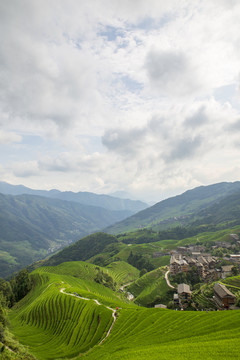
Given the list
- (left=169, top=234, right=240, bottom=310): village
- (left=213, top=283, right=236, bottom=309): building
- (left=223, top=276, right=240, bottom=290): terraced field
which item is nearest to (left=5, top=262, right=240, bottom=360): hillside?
(left=213, top=283, right=236, bottom=309): building

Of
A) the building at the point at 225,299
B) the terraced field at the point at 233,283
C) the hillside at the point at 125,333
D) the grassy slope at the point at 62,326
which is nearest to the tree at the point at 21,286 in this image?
the grassy slope at the point at 62,326

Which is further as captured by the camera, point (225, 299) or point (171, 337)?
point (225, 299)

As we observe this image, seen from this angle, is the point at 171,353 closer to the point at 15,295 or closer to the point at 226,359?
the point at 226,359

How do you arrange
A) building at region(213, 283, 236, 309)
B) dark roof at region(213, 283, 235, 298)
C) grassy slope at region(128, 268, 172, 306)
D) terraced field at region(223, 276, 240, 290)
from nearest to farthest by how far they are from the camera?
building at region(213, 283, 236, 309) < dark roof at region(213, 283, 235, 298) < terraced field at region(223, 276, 240, 290) < grassy slope at region(128, 268, 172, 306)

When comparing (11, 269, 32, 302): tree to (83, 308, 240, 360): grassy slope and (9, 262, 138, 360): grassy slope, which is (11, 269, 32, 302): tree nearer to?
(9, 262, 138, 360): grassy slope

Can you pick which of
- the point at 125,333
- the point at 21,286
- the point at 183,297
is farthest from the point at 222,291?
the point at 21,286

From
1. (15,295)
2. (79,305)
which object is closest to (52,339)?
(79,305)

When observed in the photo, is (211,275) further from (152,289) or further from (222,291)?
(222,291)

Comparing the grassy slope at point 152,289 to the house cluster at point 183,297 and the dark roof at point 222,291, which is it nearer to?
the house cluster at point 183,297

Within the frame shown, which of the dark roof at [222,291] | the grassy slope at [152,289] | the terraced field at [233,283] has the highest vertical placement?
the dark roof at [222,291]

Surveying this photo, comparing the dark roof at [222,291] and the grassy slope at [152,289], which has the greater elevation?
the dark roof at [222,291]

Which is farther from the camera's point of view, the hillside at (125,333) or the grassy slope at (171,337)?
the hillside at (125,333)

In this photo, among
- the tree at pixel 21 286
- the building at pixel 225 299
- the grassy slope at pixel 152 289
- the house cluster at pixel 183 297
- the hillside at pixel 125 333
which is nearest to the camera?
the hillside at pixel 125 333

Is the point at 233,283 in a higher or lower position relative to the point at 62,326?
lower
